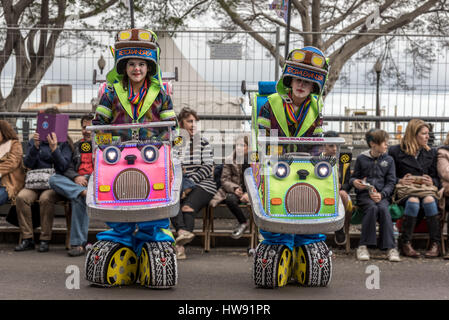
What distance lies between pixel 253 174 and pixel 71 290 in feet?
6.61

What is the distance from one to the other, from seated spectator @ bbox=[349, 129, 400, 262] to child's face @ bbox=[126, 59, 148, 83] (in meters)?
3.38

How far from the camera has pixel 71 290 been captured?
5996 millimetres

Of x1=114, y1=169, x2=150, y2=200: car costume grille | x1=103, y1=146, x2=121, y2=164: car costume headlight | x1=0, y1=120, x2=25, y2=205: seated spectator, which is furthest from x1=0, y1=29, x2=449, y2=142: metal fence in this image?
x1=114, y1=169, x2=150, y2=200: car costume grille

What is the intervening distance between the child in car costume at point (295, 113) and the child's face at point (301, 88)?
0.06 feet

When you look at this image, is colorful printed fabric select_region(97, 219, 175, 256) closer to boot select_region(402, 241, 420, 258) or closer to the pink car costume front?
the pink car costume front

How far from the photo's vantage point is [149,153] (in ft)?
19.6

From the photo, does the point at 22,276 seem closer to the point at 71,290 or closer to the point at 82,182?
the point at 71,290

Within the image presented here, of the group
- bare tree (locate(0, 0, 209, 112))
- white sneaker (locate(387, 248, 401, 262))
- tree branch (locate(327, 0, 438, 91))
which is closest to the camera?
white sneaker (locate(387, 248, 401, 262))

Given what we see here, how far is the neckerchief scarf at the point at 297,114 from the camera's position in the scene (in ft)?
21.0

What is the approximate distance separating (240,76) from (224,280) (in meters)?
3.89

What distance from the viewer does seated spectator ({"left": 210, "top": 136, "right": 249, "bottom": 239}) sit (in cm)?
860

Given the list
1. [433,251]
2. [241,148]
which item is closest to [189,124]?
[241,148]

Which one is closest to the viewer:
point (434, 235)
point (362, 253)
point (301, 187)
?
point (301, 187)

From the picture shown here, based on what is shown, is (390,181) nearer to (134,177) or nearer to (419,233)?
(419,233)
